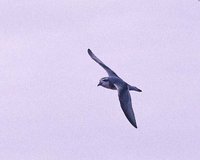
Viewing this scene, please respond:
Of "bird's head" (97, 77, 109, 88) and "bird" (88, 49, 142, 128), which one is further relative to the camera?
"bird's head" (97, 77, 109, 88)

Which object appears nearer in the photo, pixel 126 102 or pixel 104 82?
pixel 126 102

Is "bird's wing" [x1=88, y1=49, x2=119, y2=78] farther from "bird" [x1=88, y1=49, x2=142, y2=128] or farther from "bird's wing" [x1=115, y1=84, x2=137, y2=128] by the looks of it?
"bird's wing" [x1=115, y1=84, x2=137, y2=128]

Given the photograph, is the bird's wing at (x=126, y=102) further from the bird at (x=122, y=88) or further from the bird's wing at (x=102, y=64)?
the bird's wing at (x=102, y=64)

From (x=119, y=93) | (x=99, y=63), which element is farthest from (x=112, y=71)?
(x=119, y=93)

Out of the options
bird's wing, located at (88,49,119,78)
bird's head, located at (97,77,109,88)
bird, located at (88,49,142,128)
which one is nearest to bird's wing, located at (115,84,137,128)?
bird, located at (88,49,142,128)

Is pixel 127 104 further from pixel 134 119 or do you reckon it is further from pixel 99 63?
pixel 99 63

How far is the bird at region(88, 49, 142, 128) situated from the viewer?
52.2 metres

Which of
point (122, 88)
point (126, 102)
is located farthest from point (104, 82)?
point (126, 102)

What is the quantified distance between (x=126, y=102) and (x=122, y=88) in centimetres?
193

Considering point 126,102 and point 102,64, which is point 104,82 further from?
point 102,64

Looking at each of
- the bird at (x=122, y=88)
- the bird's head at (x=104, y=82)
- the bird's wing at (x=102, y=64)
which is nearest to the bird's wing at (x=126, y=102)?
the bird at (x=122, y=88)

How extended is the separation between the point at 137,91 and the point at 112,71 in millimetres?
3747

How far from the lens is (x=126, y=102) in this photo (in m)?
Result: 53.4

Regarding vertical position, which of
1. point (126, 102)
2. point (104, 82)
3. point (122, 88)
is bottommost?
point (126, 102)
